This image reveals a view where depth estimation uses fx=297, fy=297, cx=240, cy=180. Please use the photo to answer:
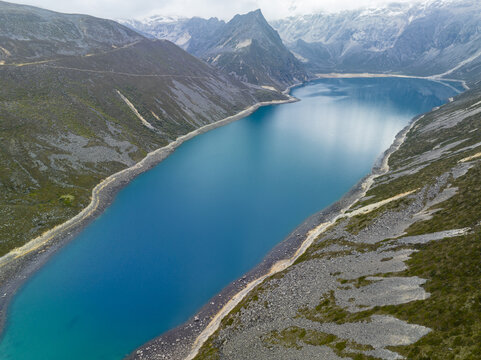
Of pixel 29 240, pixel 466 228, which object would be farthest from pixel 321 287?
pixel 29 240

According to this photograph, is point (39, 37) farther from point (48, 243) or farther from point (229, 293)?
point (229, 293)

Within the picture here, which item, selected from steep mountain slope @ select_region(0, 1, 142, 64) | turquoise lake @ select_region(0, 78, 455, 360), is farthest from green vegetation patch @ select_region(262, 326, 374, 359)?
steep mountain slope @ select_region(0, 1, 142, 64)

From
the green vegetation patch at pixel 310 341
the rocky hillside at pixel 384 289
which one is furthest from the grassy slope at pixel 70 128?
the green vegetation patch at pixel 310 341

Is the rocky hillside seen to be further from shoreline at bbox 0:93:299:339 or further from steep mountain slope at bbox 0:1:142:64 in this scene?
steep mountain slope at bbox 0:1:142:64

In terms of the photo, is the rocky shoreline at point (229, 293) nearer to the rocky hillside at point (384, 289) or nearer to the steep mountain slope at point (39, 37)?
the rocky hillside at point (384, 289)

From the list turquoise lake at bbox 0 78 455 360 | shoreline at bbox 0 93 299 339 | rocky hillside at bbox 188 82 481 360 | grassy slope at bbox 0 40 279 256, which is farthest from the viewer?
grassy slope at bbox 0 40 279 256
